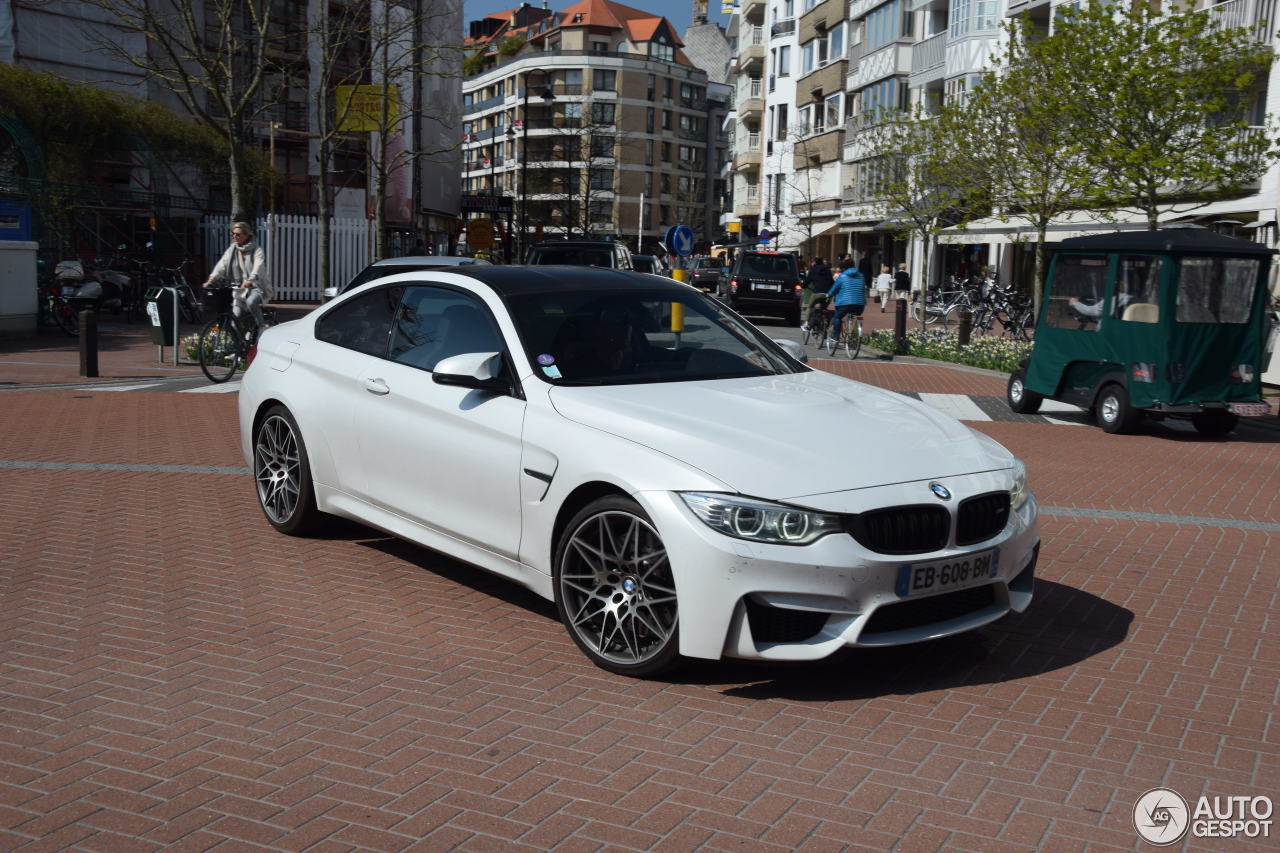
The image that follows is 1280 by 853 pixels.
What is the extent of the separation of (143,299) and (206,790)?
87.4 feet

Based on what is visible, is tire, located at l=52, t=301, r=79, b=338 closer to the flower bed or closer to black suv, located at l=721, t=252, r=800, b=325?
the flower bed

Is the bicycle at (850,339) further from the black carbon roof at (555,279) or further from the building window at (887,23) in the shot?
the building window at (887,23)

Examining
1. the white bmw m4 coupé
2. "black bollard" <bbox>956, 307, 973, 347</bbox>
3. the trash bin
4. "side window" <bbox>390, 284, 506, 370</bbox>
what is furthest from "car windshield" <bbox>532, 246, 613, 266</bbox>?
"side window" <bbox>390, 284, 506, 370</bbox>

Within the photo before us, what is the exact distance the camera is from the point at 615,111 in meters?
112

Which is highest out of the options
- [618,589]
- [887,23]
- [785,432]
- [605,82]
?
[605,82]

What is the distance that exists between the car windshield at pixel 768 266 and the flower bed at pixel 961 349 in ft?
30.9

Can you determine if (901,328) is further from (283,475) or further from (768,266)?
(283,475)

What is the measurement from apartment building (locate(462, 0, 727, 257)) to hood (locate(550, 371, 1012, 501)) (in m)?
98.3

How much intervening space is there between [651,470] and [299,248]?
29754 mm

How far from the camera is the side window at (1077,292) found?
13.7 meters

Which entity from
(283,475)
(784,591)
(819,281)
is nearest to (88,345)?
(283,475)

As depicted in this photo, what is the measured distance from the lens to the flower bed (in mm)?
20766

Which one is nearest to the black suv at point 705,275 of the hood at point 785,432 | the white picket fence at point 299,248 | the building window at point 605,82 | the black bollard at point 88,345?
the white picket fence at point 299,248

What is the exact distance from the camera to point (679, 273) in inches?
524
